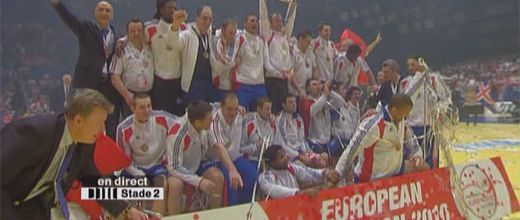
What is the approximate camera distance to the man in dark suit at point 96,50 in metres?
3.79

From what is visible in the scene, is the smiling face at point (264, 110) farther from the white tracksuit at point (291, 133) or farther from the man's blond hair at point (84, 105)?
the man's blond hair at point (84, 105)

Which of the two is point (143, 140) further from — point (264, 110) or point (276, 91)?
point (276, 91)

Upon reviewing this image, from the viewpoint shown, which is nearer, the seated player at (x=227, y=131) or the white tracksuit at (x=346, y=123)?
the seated player at (x=227, y=131)

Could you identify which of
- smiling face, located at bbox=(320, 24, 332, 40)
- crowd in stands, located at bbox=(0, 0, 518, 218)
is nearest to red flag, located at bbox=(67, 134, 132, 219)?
crowd in stands, located at bbox=(0, 0, 518, 218)

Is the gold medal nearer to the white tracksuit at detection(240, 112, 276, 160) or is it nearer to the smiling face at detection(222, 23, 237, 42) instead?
the white tracksuit at detection(240, 112, 276, 160)

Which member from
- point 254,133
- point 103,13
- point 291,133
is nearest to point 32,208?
point 103,13

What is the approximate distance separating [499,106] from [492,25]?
7.12ft

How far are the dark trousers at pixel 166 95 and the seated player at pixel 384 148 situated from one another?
1263 mm

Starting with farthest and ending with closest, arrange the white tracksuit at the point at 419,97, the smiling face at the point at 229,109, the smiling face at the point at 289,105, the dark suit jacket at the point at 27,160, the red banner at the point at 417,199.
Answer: the white tracksuit at the point at 419,97, the smiling face at the point at 289,105, the smiling face at the point at 229,109, the red banner at the point at 417,199, the dark suit jacket at the point at 27,160

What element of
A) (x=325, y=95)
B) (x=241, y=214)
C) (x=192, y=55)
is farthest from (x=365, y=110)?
(x=241, y=214)

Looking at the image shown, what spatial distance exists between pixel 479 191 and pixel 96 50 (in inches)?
125

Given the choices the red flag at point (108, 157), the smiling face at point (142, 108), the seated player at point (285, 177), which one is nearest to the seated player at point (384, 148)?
the seated player at point (285, 177)

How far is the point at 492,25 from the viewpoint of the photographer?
20.8 feet

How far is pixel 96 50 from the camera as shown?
3.91m
